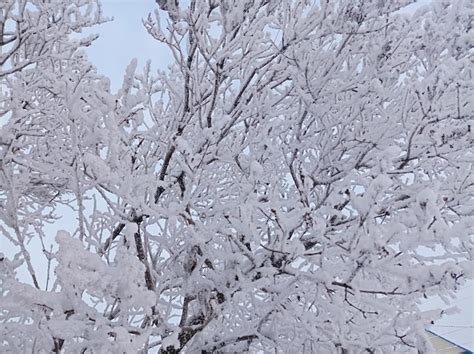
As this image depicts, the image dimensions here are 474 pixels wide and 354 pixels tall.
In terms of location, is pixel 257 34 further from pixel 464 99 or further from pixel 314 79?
pixel 464 99

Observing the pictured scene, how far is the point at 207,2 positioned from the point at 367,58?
1115 millimetres

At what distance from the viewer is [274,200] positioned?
6.75 feet

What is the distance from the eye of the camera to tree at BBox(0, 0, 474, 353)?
1896 millimetres

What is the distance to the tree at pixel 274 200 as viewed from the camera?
6.22 ft

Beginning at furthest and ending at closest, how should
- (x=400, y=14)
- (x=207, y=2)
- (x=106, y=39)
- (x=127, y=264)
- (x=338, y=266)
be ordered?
(x=106, y=39), (x=400, y=14), (x=207, y=2), (x=338, y=266), (x=127, y=264)

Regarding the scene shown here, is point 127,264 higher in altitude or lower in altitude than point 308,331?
higher

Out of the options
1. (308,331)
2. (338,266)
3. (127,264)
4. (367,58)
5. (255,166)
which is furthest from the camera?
(367,58)

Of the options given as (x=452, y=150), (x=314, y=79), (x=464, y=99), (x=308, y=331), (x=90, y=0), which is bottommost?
(x=308, y=331)

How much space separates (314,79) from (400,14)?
105 cm

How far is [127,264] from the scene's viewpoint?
1.71 metres

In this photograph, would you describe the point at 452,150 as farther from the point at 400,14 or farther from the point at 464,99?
the point at 400,14

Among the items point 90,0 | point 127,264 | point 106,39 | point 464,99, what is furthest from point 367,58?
point 90,0

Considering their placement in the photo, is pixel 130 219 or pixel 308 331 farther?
pixel 130 219

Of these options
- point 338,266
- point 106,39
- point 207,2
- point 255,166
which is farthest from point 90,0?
point 338,266
